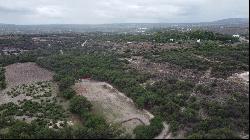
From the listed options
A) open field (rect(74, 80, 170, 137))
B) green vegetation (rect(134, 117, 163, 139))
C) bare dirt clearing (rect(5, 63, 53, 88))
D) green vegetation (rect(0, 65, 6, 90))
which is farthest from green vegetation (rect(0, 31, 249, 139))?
bare dirt clearing (rect(5, 63, 53, 88))

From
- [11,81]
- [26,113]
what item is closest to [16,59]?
[11,81]

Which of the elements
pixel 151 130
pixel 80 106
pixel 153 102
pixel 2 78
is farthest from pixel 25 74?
pixel 151 130

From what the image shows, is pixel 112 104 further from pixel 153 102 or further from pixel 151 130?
pixel 151 130

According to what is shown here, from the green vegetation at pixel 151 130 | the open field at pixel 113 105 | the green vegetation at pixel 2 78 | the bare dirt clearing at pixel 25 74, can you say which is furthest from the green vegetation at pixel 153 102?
the bare dirt clearing at pixel 25 74

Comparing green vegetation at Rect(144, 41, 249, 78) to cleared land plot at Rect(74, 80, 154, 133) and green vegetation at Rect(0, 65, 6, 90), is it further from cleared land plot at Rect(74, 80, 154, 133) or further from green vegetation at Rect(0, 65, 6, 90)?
green vegetation at Rect(0, 65, 6, 90)

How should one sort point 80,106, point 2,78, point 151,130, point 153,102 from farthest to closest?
point 2,78
point 80,106
point 153,102
point 151,130

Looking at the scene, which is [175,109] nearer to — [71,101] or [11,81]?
[71,101]

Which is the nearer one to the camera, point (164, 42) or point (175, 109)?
point (175, 109)
